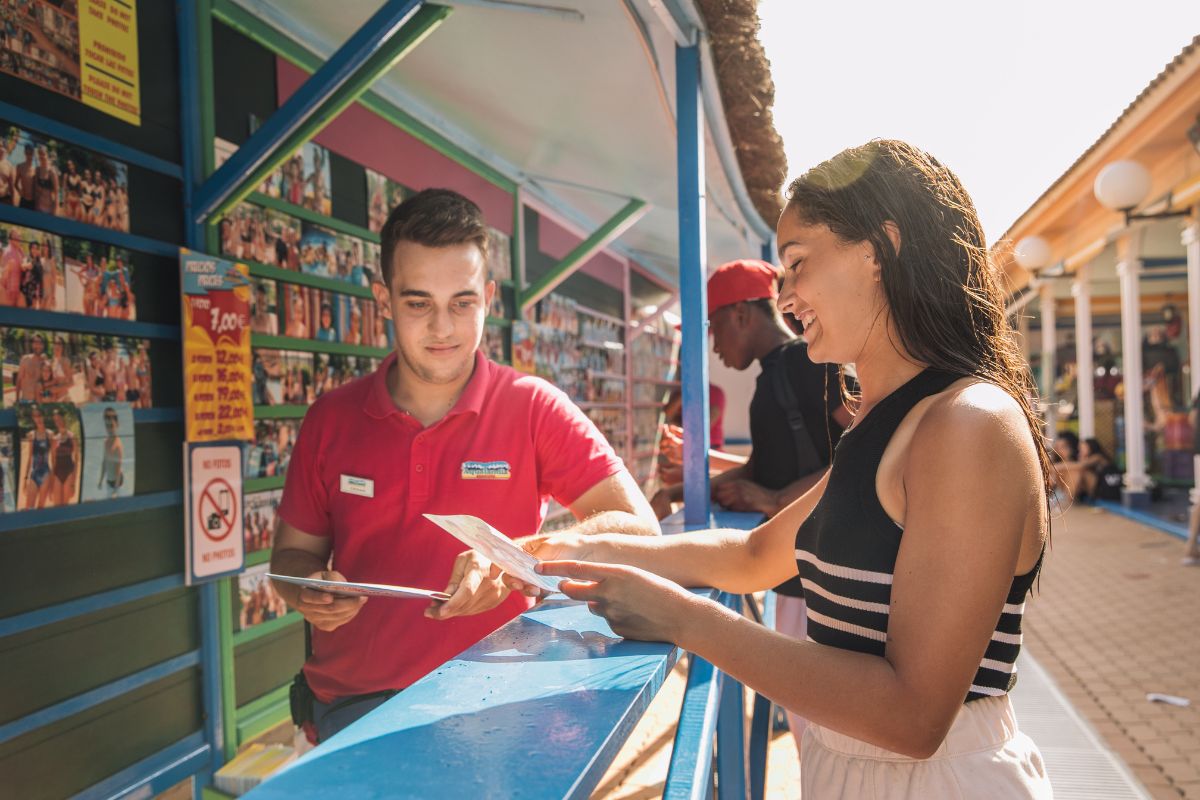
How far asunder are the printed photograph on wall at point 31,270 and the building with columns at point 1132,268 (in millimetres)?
5962

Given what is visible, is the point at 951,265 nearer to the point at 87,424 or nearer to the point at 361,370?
the point at 87,424

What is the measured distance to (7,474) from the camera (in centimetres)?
229

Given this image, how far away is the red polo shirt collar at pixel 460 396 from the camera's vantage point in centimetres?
203

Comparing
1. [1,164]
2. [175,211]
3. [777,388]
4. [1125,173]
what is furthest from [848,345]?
[1125,173]

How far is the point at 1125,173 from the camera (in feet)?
25.7

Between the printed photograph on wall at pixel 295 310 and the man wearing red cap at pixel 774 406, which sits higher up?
the printed photograph on wall at pixel 295 310

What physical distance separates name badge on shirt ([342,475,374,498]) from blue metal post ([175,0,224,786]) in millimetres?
1314

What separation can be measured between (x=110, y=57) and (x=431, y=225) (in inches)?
55.7

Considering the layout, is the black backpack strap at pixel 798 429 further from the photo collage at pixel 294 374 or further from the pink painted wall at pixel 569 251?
the pink painted wall at pixel 569 251

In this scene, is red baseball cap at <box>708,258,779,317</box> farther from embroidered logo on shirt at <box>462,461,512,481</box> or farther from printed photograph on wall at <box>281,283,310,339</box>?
printed photograph on wall at <box>281,283,310,339</box>

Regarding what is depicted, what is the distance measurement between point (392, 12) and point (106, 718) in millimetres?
2463

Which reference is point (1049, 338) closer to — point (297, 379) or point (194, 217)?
point (297, 379)

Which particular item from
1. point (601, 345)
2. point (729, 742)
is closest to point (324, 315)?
point (729, 742)

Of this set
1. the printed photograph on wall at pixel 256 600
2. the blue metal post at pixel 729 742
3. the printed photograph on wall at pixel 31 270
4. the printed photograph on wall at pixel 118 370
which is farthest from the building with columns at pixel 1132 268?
the printed photograph on wall at pixel 31 270
